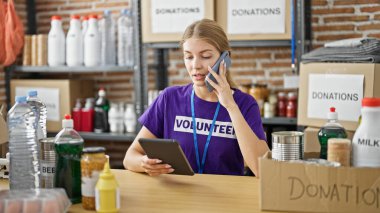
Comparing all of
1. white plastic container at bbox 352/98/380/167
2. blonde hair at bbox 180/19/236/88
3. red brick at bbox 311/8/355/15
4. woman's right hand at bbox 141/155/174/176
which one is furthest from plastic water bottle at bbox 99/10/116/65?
white plastic container at bbox 352/98/380/167

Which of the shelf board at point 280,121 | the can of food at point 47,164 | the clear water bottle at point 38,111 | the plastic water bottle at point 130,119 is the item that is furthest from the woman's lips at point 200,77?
the plastic water bottle at point 130,119

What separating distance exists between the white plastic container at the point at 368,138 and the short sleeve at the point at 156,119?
43.5 inches

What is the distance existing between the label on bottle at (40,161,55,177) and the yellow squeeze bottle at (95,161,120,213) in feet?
1.09

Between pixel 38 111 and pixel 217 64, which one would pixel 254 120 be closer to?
pixel 217 64

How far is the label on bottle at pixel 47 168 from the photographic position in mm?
1952

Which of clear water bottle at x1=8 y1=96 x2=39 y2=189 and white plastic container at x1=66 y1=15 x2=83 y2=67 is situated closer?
clear water bottle at x1=8 y1=96 x2=39 y2=189

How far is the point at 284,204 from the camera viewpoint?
5.61 feet

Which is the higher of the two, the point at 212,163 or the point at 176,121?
the point at 176,121

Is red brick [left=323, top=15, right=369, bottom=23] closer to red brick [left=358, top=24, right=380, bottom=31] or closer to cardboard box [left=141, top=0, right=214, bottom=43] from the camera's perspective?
red brick [left=358, top=24, right=380, bottom=31]

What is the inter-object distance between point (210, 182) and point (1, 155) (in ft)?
2.74

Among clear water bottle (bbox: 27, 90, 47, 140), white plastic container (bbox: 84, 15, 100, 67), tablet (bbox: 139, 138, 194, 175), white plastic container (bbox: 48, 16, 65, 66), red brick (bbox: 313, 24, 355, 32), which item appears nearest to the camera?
tablet (bbox: 139, 138, 194, 175)

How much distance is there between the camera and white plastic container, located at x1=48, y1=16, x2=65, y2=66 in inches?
175

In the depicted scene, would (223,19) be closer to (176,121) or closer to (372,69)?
(372,69)

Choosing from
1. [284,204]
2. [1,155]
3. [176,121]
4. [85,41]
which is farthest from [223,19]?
[284,204]
